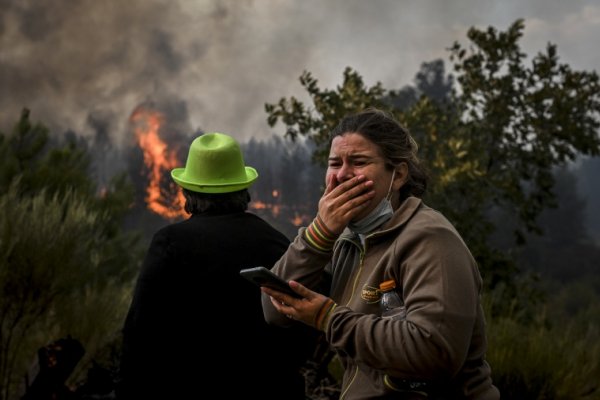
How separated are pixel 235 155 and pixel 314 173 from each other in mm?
41162

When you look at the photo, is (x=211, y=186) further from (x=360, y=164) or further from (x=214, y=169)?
(x=360, y=164)

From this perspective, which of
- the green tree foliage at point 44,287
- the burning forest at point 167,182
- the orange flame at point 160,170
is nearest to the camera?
the green tree foliage at point 44,287

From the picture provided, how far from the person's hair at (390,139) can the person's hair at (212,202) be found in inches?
34.0

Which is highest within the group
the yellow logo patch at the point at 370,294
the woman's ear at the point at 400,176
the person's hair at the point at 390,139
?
the person's hair at the point at 390,139

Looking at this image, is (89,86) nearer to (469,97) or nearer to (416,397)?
(469,97)

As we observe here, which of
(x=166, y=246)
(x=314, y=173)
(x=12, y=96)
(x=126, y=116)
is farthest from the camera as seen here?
(x=314, y=173)

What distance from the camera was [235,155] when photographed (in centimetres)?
273

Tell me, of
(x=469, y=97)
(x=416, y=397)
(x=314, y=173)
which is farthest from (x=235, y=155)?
(x=314, y=173)

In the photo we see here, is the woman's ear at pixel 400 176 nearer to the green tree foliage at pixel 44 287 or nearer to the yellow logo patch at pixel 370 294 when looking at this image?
the yellow logo patch at pixel 370 294

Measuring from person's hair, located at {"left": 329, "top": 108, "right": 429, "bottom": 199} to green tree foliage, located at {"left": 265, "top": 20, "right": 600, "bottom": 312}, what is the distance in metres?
5.53

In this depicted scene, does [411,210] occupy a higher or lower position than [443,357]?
higher

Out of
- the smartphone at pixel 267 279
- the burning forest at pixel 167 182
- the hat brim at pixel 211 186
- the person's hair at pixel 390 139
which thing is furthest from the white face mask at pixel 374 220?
the burning forest at pixel 167 182

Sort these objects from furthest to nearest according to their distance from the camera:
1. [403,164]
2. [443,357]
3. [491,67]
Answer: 1. [491,67]
2. [403,164]
3. [443,357]

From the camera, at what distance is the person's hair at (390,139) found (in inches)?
69.0
